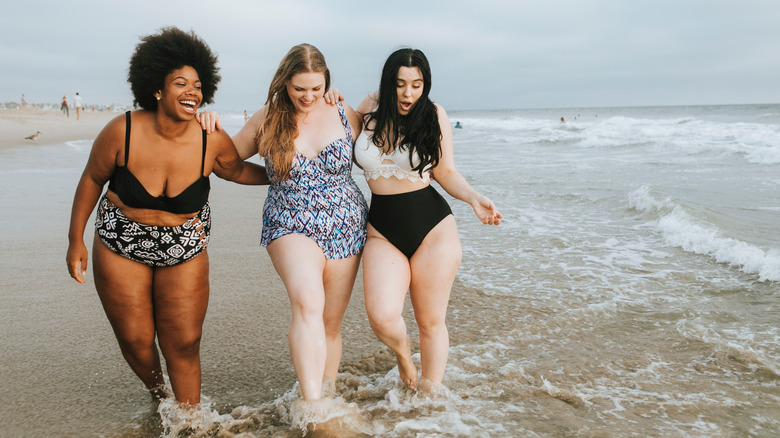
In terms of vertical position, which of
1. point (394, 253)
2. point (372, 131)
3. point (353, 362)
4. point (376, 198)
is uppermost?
point (372, 131)

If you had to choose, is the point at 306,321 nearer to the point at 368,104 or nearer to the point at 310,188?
the point at 310,188

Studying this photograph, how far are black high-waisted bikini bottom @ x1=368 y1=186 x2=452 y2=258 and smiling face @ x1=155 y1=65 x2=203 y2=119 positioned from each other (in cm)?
122

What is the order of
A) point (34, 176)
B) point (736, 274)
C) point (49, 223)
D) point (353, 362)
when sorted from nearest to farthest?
point (353, 362) < point (736, 274) < point (49, 223) < point (34, 176)

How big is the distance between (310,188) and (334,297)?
64 cm

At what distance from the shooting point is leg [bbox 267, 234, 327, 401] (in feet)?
9.90

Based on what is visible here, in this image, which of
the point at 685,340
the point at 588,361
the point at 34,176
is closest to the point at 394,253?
the point at 588,361

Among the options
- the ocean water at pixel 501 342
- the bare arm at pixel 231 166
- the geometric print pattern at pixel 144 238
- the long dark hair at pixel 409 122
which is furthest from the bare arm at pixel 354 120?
the ocean water at pixel 501 342

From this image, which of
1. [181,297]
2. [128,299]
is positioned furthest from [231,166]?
[128,299]

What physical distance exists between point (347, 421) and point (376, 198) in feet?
4.23

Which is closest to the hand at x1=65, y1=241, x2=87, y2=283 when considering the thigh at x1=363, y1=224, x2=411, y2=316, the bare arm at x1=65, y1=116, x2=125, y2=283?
the bare arm at x1=65, y1=116, x2=125, y2=283

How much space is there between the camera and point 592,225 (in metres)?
8.95

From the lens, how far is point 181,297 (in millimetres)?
3066

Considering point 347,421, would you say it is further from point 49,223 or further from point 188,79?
point 49,223

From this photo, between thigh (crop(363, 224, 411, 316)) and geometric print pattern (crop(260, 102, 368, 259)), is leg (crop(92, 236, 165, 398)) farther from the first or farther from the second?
thigh (crop(363, 224, 411, 316))
